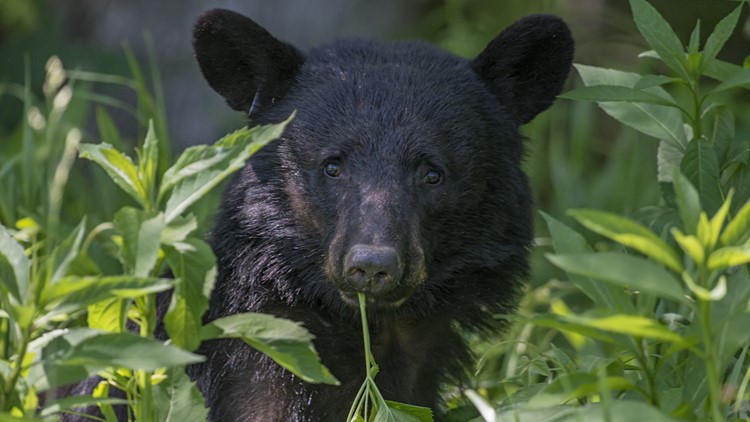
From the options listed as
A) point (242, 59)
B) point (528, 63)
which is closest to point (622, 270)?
point (528, 63)

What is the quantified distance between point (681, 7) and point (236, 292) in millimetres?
6007

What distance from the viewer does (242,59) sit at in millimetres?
4285

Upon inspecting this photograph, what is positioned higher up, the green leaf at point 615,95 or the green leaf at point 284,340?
the green leaf at point 615,95

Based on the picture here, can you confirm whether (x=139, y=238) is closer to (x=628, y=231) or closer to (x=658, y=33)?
(x=628, y=231)

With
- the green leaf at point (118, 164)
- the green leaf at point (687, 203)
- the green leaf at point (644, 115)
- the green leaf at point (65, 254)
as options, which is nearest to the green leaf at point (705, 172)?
the green leaf at point (644, 115)

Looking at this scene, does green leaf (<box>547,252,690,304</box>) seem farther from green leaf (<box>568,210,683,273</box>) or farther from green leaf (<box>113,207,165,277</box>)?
green leaf (<box>113,207,165,277</box>)

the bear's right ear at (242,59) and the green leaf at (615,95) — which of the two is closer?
the green leaf at (615,95)

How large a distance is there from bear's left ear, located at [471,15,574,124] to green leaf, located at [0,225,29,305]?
2109 millimetres

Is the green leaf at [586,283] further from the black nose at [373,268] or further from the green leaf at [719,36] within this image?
the green leaf at [719,36]

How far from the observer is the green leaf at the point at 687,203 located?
2.75 meters

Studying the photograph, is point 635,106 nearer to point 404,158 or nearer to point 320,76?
point 404,158

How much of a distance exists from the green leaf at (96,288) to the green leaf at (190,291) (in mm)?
209

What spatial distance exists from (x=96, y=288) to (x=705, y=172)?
6.64 feet

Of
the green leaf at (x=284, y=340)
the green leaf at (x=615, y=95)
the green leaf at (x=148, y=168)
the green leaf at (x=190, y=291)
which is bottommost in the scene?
the green leaf at (x=284, y=340)
